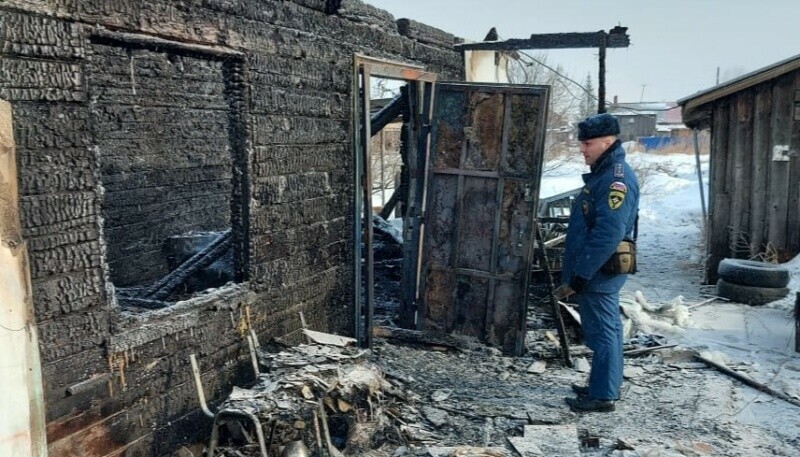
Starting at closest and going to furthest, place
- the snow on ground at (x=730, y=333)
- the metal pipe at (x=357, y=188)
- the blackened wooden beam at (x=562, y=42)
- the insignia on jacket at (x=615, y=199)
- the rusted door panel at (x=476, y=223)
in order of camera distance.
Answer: the insignia on jacket at (x=615, y=199) < the snow on ground at (x=730, y=333) < the metal pipe at (x=357, y=188) < the rusted door panel at (x=476, y=223) < the blackened wooden beam at (x=562, y=42)

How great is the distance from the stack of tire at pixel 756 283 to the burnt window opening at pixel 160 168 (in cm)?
607

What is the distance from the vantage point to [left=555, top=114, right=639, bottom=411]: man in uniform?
451cm

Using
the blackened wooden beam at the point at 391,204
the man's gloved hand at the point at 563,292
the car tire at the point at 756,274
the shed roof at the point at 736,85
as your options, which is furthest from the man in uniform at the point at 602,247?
the shed roof at the point at 736,85

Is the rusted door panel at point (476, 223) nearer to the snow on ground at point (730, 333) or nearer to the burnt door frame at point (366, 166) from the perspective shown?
the burnt door frame at point (366, 166)

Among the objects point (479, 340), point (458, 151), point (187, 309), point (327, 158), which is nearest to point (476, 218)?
point (458, 151)

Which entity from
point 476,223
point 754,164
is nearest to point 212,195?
point 476,223

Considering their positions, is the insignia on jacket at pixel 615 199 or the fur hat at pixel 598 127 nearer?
the insignia on jacket at pixel 615 199

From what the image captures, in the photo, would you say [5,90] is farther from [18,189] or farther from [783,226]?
[783,226]

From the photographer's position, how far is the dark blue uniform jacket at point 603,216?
4.49m

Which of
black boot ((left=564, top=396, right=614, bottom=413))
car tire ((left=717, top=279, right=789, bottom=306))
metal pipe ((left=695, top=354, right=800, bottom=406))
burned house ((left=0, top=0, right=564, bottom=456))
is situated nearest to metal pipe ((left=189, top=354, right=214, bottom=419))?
burned house ((left=0, top=0, right=564, bottom=456))

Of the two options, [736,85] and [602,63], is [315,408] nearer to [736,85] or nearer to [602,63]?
[602,63]

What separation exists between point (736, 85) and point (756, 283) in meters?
2.79

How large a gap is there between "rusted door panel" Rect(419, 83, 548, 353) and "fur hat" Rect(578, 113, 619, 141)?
0.94m

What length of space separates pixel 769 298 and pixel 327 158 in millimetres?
5836
